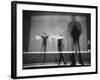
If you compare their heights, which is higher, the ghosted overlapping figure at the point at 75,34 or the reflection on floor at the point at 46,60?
the ghosted overlapping figure at the point at 75,34

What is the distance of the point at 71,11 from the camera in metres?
1.54

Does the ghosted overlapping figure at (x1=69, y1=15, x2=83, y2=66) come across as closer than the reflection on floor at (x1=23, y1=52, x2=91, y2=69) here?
No

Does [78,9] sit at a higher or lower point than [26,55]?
higher

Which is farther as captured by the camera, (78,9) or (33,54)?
(78,9)

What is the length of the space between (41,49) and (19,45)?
18 centimetres

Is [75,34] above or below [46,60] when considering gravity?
above

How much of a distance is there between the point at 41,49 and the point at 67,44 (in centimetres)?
22

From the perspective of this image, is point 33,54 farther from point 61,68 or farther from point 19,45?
point 61,68

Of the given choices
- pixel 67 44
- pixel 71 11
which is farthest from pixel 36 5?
pixel 67 44

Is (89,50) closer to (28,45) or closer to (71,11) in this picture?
(71,11)

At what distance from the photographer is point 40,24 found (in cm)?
148

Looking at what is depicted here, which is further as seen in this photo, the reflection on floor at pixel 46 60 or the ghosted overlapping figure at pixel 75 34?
the ghosted overlapping figure at pixel 75 34

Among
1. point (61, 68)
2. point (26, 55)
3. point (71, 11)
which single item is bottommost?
point (61, 68)

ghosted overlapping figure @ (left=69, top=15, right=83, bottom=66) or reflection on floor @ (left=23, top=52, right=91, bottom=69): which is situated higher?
ghosted overlapping figure @ (left=69, top=15, right=83, bottom=66)
